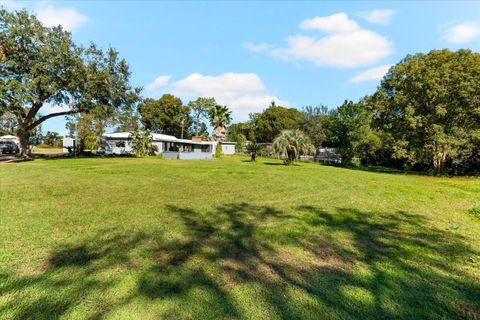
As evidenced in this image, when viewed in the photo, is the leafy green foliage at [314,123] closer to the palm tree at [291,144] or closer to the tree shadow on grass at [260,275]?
the palm tree at [291,144]

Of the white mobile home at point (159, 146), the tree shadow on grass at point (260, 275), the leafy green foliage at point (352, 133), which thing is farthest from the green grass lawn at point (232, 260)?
the leafy green foliage at point (352, 133)

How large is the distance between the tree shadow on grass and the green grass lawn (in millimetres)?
16

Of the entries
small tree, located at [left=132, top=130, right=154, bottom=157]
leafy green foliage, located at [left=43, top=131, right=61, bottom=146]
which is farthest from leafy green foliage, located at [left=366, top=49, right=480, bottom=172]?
leafy green foliage, located at [left=43, top=131, right=61, bottom=146]

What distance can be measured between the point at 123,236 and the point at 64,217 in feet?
6.39

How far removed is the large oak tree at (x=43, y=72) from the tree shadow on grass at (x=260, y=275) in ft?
73.9

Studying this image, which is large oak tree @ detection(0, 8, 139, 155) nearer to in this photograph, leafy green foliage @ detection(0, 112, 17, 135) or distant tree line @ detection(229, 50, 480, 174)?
leafy green foliage @ detection(0, 112, 17, 135)

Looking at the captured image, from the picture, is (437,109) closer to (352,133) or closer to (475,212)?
(352,133)

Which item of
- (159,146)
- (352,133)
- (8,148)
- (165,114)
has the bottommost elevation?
(8,148)

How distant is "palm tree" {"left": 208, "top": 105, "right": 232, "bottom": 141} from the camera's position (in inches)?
1914

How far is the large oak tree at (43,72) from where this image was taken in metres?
20.9

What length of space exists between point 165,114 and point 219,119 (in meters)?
12.0

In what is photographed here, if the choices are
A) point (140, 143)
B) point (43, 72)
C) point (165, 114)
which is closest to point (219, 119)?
point (165, 114)

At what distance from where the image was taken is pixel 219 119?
49.1 meters

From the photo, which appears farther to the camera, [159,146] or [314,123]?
[314,123]
